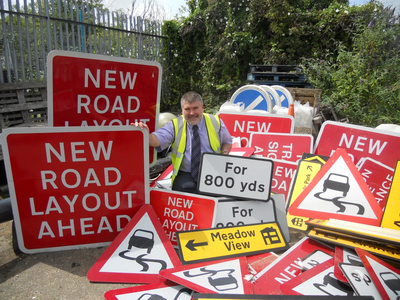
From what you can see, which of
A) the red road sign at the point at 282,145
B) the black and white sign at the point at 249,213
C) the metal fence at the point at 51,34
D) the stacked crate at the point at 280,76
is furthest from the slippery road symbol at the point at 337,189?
the metal fence at the point at 51,34

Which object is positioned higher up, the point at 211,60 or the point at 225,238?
the point at 211,60

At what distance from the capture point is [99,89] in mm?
2590

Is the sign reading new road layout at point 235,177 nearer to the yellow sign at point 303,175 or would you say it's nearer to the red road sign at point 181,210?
the red road sign at point 181,210

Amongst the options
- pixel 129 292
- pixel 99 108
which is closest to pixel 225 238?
pixel 129 292

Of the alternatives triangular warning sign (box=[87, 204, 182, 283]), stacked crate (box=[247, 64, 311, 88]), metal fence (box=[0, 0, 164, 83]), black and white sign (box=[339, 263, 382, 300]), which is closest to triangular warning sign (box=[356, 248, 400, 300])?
black and white sign (box=[339, 263, 382, 300])

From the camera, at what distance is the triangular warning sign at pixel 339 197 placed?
2.77 m

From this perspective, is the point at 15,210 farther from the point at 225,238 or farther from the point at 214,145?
the point at 214,145

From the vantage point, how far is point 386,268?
203 cm

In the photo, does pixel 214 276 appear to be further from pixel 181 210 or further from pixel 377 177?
pixel 377 177

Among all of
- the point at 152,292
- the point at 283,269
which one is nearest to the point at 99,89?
the point at 152,292

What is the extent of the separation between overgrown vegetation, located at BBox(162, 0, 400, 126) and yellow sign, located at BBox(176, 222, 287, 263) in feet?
16.4

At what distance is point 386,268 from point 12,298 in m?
2.74

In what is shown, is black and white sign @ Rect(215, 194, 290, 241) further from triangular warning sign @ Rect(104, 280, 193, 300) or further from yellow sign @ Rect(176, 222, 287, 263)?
triangular warning sign @ Rect(104, 280, 193, 300)

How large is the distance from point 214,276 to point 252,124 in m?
2.77
